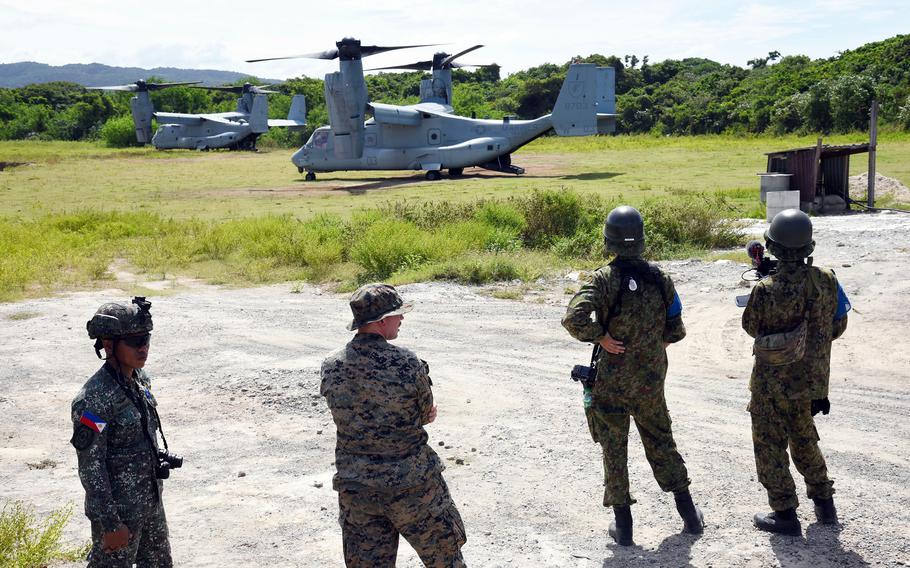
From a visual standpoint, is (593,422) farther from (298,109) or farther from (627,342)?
(298,109)

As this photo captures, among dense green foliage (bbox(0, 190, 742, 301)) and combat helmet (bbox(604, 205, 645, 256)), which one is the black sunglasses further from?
dense green foliage (bbox(0, 190, 742, 301))

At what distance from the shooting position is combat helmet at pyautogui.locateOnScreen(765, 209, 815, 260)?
4688 millimetres

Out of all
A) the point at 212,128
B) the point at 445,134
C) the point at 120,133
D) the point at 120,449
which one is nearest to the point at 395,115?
the point at 445,134

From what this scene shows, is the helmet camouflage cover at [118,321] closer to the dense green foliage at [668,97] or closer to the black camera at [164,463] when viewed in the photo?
A: the black camera at [164,463]

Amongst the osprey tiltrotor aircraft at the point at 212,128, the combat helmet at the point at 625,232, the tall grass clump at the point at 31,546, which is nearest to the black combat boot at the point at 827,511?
the combat helmet at the point at 625,232

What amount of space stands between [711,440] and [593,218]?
1071 cm

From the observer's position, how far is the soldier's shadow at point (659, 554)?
4.73m

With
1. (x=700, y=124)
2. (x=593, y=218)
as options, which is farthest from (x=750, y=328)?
(x=700, y=124)

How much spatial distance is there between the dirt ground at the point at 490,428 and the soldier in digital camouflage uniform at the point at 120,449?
1226mm

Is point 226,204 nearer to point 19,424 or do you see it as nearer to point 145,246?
point 145,246

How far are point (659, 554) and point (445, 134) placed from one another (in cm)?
2914

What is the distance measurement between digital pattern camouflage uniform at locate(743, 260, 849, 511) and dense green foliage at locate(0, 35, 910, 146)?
40.9 m

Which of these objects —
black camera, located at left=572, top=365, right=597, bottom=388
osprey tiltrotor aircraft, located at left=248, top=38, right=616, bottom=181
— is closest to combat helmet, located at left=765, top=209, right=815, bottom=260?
black camera, located at left=572, top=365, right=597, bottom=388

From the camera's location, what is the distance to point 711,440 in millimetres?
6574
